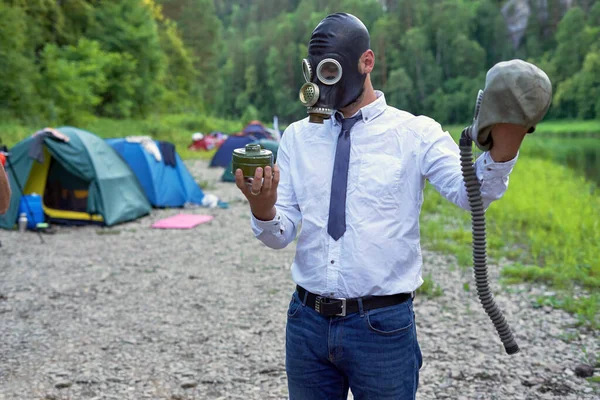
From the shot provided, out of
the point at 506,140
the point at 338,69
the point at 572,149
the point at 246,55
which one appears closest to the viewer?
the point at 506,140

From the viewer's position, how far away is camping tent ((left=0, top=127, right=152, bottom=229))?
34.1ft

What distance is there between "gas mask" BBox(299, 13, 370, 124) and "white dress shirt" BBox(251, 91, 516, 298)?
3.7 inches

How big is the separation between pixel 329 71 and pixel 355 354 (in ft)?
3.32

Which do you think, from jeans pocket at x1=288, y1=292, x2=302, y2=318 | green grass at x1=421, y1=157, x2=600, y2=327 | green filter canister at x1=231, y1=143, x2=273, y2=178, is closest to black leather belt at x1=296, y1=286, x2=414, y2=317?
jeans pocket at x1=288, y1=292, x2=302, y2=318

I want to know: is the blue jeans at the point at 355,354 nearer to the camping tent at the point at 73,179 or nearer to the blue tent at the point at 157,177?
the camping tent at the point at 73,179

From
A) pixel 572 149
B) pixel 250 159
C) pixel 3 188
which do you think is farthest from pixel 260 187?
pixel 572 149

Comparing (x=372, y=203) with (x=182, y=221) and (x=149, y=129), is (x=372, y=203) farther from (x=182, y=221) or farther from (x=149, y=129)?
(x=149, y=129)

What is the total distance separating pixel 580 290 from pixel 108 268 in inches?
228

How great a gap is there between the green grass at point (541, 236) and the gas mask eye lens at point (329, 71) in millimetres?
4628

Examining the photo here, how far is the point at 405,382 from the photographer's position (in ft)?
7.13

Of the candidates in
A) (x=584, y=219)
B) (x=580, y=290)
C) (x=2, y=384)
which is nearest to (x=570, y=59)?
(x=584, y=219)

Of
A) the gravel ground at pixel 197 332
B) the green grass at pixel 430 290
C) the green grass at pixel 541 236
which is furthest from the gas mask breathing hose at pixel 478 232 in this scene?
the green grass at pixel 430 290

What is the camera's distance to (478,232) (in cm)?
194

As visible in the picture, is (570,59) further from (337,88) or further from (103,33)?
(337,88)
